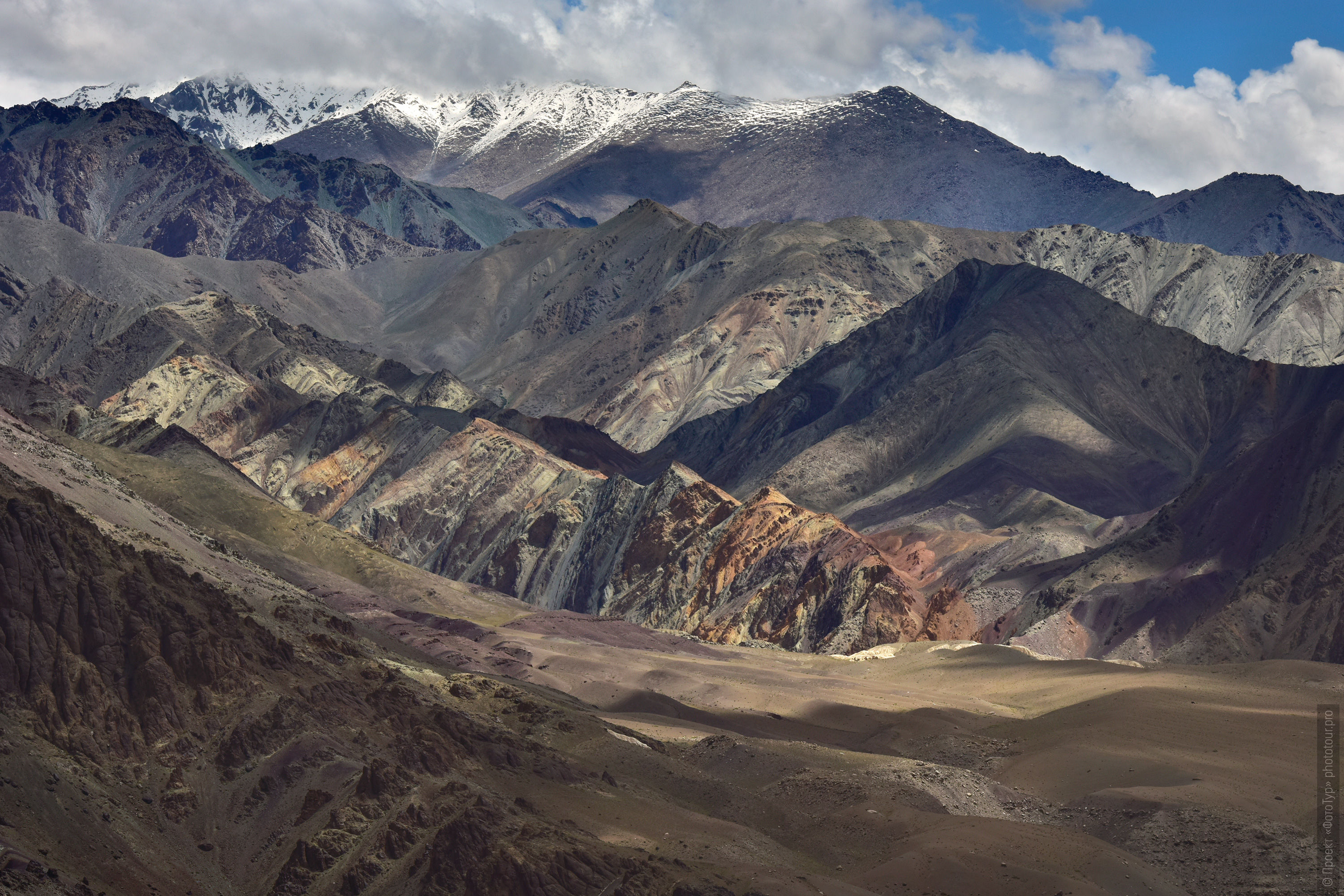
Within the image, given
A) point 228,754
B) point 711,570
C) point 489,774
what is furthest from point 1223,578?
point 228,754

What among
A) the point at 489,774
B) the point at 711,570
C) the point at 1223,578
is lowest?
the point at 489,774

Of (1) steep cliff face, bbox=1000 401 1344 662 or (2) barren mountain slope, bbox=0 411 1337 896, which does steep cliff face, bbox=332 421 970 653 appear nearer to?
(1) steep cliff face, bbox=1000 401 1344 662

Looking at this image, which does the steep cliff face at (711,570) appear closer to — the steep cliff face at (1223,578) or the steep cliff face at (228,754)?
the steep cliff face at (1223,578)

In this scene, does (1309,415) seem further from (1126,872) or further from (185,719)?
(185,719)

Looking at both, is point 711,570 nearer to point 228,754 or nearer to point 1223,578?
point 1223,578

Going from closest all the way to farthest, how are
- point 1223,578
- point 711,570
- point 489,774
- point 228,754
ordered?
point 228,754 < point 489,774 < point 1223,578 < point 711,570

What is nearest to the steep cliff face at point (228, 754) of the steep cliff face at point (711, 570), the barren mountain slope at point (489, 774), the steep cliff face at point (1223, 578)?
the barren mountain slope at point (489, 774)

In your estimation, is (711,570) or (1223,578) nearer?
(1223,578)

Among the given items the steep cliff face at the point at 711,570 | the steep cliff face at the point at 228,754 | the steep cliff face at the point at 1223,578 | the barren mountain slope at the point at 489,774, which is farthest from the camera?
the steep cliff face at the point at 711,570

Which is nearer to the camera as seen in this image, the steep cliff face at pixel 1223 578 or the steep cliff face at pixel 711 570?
the steep cliff face at pixel 1223 578

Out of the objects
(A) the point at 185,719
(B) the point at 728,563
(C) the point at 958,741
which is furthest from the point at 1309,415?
(A) the point at 185,719
